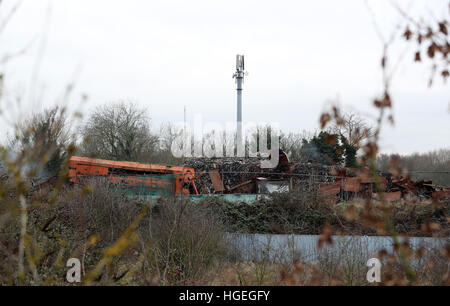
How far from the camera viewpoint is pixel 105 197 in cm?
1196

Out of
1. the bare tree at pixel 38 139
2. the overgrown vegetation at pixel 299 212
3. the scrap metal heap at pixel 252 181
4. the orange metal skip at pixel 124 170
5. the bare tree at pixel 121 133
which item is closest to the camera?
the bare tree at pixel 38 139

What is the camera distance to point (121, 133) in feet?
139

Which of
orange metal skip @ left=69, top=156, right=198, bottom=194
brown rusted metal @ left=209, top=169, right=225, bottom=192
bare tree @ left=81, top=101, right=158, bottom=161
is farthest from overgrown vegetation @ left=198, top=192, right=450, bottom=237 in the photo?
bare tree @ left=81, top=101, right=158, bottom=161

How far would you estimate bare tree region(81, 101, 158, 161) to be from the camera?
40.3 meters

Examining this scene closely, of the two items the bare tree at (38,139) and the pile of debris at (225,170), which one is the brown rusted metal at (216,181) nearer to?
the pile of debris at (225,170)

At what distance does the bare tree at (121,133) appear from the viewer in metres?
40.3

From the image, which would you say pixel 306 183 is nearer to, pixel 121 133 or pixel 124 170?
pixel 124 170

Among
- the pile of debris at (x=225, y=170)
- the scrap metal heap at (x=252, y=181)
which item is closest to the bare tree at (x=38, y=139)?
the scrap metal heap at (x=252, y=181)

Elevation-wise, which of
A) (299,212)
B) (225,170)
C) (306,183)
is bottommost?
(299,212)

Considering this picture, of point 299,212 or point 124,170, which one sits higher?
point 124,170

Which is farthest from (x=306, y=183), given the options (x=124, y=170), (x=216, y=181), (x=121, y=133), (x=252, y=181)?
(x=121, y=133)
